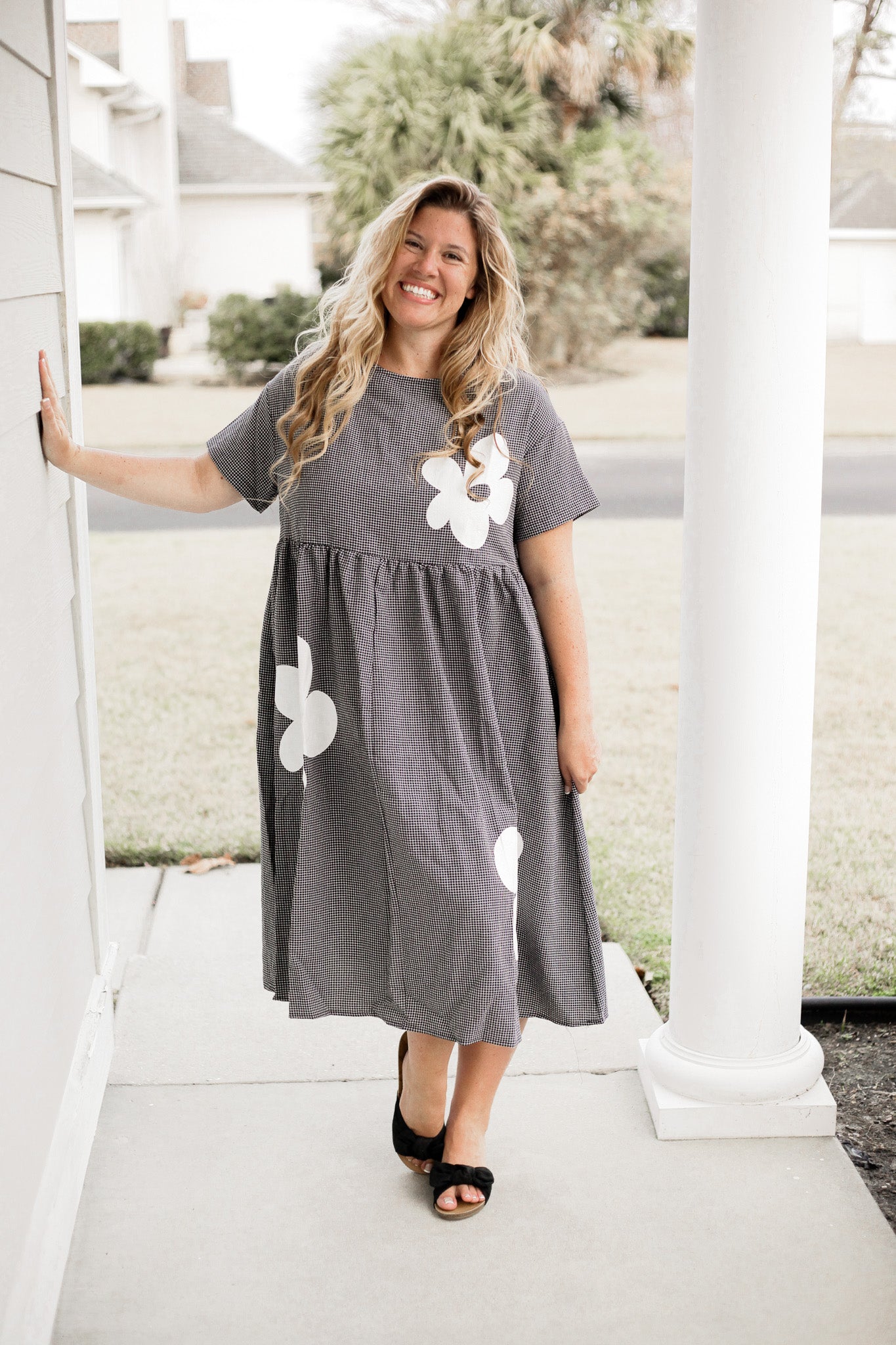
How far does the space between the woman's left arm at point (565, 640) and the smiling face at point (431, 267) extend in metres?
0.38

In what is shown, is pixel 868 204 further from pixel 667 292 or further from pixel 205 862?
pixel 205 862

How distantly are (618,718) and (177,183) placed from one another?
20.2 m

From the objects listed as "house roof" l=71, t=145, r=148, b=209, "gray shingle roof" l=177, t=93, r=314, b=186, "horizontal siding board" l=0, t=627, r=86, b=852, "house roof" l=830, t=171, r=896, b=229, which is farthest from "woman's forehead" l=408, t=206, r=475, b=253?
"gray shingle roof" l=177, t=93, r=314, b=186

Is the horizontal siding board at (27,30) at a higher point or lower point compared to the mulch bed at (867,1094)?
higher

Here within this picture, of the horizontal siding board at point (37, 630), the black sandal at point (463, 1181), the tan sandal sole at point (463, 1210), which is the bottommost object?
the tan sandal sole at point (463, 1210)

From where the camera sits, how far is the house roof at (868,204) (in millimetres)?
18234

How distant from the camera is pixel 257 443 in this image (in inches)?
78.3

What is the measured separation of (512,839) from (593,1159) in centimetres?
61

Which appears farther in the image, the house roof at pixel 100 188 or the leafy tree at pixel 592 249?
the house roof at pixel 100 188

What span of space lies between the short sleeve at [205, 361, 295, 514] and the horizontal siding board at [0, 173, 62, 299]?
0.35 metres

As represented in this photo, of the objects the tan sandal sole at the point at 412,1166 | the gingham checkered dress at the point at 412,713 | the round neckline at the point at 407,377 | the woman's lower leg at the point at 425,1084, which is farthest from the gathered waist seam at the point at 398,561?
the tan sandal sole at the point at 412,1166

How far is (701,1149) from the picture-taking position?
224 cm

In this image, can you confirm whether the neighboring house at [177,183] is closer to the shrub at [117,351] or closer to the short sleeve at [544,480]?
the shrub at [117,351]

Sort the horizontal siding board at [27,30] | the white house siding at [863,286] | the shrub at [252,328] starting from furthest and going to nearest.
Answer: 1. the white house siding at [863,286]
2. the shrub at [252,328]
3. the horizontal siding board at [27,30]
